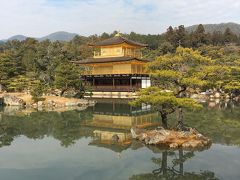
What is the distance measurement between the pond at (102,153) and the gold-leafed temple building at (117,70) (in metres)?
20.8

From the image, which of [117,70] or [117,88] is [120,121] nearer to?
[117,88]

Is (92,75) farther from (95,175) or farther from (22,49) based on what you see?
(95,175)

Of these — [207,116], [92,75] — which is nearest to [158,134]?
[207,116]

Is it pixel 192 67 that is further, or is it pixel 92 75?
pixel 92 75

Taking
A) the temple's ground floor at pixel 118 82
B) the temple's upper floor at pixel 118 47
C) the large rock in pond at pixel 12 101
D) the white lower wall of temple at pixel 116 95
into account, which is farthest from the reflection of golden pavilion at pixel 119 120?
the temple's upper floor at pixel 118 47

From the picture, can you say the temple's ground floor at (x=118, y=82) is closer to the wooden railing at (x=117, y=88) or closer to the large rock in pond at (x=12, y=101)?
the wooden railing at (x=117, y=88)

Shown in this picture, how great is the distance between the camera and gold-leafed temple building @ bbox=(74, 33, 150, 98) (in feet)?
145

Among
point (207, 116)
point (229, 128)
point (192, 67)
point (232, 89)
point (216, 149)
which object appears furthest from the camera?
point (232, 89)

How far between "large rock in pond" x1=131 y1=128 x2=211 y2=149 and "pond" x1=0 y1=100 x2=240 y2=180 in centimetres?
47

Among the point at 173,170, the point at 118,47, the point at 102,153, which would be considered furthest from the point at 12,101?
the point at 173,170

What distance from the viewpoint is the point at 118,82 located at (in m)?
45.9

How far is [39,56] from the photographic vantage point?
55469mm

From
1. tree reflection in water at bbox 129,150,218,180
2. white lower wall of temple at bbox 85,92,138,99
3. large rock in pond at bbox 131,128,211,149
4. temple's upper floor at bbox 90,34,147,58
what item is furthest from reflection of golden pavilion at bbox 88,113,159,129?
temple's upper floor at bbox 90,34,147,58

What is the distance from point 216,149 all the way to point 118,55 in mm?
33503
